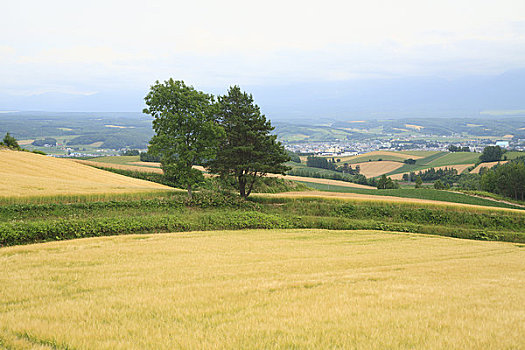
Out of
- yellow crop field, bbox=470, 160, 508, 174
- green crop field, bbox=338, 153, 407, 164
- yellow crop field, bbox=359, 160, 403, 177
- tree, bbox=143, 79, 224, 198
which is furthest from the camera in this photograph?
green crop field, bbox=338, 153, 407, 164

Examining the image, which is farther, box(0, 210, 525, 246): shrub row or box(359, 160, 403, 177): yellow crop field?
box(359, 160, 403, 177): yellow crop field

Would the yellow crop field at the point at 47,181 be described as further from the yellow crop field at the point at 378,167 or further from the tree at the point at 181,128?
the yellow crop field at the point at 378,167

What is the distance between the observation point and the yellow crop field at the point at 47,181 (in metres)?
30.0

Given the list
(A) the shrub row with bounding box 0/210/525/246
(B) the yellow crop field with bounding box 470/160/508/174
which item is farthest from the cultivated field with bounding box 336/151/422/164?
(A) the shrub row with bounding box 0/210/525/246

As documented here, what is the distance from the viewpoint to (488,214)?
34531 millimetres

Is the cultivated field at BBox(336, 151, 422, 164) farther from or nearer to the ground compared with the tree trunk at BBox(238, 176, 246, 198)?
farther from the ground

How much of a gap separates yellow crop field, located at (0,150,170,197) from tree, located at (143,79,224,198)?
6.08m

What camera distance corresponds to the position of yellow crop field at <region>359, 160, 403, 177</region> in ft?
391

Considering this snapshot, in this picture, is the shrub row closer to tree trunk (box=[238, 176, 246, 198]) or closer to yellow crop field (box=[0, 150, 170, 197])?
tree trunk (box=[238, 176, 246, 198])

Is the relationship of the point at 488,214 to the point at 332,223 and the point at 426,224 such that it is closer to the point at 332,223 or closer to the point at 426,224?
the point at 426,224

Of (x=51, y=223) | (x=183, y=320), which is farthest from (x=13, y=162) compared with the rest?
(x=183, y=320)

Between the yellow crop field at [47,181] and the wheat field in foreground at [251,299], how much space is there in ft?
53.2

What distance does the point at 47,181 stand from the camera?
3606 centimetres

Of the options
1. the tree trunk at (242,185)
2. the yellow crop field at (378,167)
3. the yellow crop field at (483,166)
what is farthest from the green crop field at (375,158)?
the tree trunk at (242,185)
